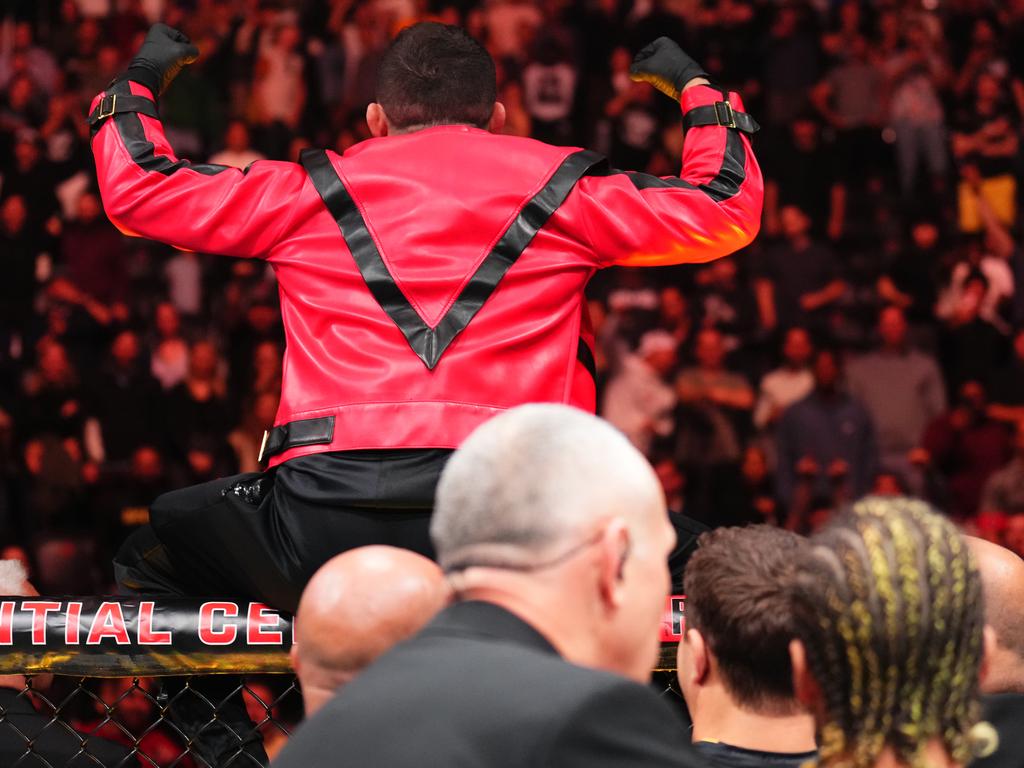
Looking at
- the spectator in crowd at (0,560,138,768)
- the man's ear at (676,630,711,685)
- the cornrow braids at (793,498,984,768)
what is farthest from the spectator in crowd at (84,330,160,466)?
the cornrow braids at (793,498,984,768)

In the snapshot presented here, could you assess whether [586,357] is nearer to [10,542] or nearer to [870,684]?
[870,684]

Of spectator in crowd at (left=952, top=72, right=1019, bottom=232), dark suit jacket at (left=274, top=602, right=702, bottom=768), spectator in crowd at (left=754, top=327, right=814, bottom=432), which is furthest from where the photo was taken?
spectator in crowd at (left=952, top=72, right=1019, bottom=232)

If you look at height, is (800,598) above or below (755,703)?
above

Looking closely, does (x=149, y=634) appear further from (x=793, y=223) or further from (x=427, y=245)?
(x=793, y=223)

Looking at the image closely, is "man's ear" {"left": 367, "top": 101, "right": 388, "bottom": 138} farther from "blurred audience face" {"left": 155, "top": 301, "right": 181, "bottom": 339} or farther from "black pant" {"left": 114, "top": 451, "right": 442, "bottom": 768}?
"blurred audience face" {"left": 155, "top": 301, "right": 181, "bottom": 339}

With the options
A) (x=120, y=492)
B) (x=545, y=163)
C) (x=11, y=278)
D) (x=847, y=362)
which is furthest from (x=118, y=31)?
(x=545, y=163)

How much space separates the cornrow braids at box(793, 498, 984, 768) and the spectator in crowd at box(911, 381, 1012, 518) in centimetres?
754

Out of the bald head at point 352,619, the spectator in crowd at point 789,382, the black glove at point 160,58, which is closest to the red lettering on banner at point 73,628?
the bald head at point 352,619

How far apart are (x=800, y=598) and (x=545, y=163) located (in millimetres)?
1288

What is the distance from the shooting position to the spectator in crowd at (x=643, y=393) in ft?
29.8

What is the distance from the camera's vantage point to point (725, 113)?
279cm

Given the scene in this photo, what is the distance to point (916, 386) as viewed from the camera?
372 inches

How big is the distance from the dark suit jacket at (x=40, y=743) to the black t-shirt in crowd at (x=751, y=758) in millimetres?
1257

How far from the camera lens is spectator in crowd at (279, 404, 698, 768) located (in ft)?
4.56
